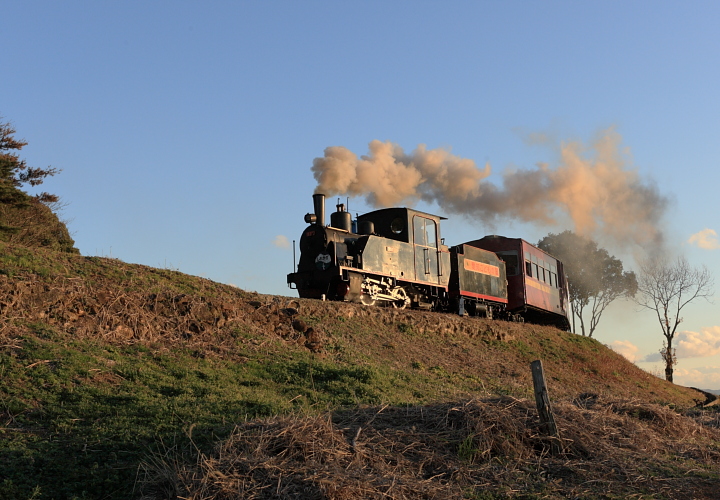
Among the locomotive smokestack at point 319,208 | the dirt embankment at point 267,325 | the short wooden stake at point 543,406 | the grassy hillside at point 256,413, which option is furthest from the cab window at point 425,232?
the short wooden stake at point 543,406

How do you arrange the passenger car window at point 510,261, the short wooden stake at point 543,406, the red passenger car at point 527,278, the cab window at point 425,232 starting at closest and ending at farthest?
1. the short wooden stake at point 543,406
2. the cab window at point 425,232
3. the red passenger car at point 527,278
4. the passenger car window at point 510,261

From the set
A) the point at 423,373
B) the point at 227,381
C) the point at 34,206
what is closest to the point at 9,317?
the point at 227,381

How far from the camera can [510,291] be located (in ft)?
91.7

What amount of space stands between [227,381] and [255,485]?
495 centimetres

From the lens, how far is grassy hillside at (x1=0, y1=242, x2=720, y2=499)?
21.6 ft

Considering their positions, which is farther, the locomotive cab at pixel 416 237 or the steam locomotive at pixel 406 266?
the locomotive cab at pixel 416 237

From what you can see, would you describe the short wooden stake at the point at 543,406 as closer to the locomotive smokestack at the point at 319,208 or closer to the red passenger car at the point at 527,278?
the locomotive smokestack at the point at 319,208

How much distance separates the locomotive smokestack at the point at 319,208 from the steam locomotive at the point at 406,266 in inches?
1.2

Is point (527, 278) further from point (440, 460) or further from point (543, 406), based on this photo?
point (440, 460)

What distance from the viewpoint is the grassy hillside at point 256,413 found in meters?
6.58

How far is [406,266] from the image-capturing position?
20.9 meters

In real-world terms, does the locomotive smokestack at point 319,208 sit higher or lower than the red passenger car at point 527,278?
higher

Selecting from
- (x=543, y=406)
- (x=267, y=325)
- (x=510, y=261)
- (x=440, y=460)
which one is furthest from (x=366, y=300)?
(x=440, y=460)

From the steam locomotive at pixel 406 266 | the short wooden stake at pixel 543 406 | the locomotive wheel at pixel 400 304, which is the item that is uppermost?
the steam locomotive at pixel 406 266
